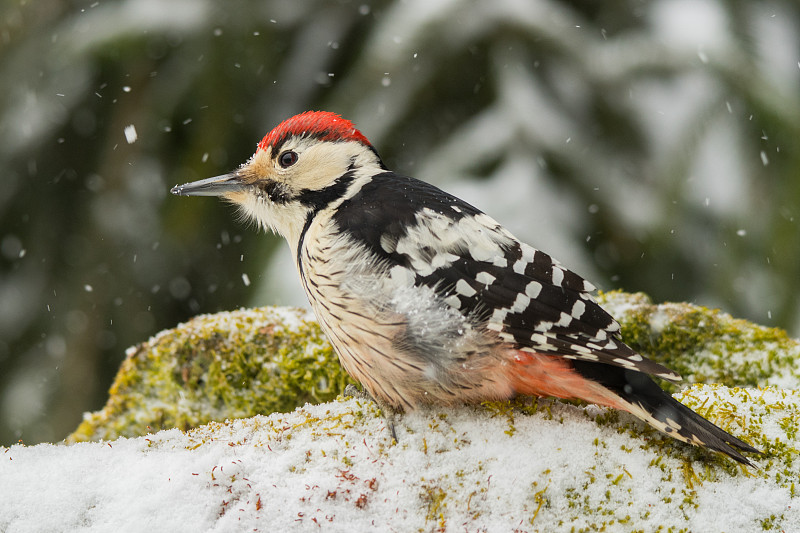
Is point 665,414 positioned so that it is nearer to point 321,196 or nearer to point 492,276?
point 492,276

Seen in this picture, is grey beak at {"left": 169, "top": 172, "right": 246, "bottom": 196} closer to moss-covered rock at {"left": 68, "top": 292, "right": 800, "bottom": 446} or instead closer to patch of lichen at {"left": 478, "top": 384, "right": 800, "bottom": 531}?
moss-covered rock at {"left": 68, "top": 292, "right": 800, "bottom": 446}

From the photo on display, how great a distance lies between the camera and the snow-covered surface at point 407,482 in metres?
1.40

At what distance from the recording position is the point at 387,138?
299 cm

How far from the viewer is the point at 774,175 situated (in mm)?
2662

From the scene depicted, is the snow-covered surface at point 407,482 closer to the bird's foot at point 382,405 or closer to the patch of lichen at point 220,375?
the bird's foot at point 382,405

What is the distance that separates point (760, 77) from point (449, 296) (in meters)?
1.83

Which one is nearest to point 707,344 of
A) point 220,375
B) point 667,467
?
point 667,467

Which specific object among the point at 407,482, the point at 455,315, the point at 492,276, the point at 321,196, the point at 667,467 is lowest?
the point at 407,482

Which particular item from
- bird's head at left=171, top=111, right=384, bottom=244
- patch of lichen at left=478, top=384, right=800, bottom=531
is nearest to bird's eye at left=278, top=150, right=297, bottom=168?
bird's head at left=171, top=111, right=384, bottom=244

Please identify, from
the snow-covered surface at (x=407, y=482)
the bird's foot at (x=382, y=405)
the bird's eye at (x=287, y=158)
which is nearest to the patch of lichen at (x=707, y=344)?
the snow-covered surface at (x=407, y=482)

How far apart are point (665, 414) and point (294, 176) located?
51.0 inches

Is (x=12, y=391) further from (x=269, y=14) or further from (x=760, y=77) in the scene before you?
(x=760, y=77)

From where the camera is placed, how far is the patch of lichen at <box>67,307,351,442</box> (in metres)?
2.45

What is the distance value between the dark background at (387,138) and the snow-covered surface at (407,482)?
4.44 ft
